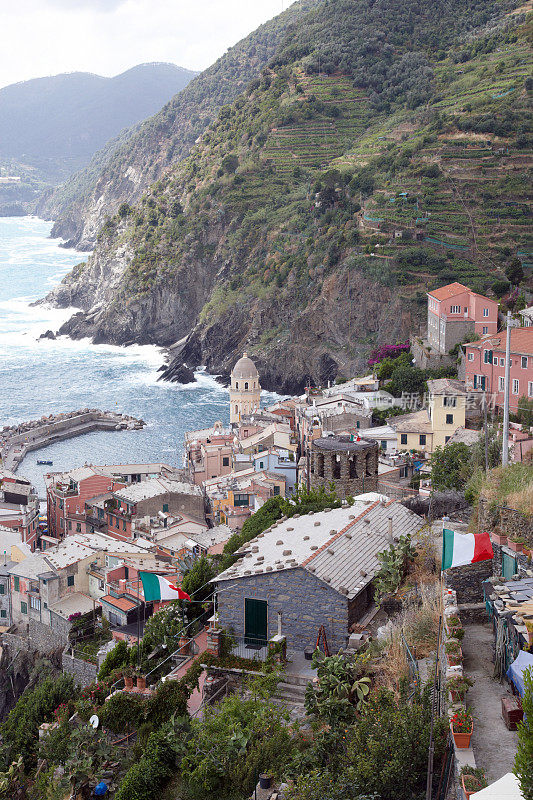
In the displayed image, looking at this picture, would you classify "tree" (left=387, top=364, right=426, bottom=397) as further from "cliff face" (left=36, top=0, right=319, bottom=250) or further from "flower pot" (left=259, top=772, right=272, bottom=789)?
"cliff face" (left=36, top=0, right=319, bottom=250)

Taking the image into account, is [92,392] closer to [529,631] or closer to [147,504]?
[147,504]

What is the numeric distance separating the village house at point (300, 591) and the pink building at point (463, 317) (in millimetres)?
35045

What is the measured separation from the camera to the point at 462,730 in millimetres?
9070

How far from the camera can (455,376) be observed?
46375 mm

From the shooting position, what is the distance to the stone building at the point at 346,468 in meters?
25.0

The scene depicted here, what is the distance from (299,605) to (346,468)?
1081cm

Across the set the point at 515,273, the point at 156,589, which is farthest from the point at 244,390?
the point at 156,589

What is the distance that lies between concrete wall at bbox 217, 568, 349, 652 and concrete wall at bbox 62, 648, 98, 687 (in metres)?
9.37

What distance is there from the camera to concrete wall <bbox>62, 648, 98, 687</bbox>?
22.7 metres

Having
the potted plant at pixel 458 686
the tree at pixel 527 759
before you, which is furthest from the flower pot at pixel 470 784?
the potted plant at pixel 458 686

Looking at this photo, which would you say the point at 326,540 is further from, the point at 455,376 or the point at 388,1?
the point at 388,1

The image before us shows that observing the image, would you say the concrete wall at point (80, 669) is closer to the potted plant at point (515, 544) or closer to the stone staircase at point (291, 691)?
the stone staircase at point (291, 691)

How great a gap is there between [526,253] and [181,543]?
1621 inches

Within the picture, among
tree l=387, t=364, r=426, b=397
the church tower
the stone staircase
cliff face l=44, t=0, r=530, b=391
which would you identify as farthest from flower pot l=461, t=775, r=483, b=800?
cliff face l=44, t=0, r=530, b=391
